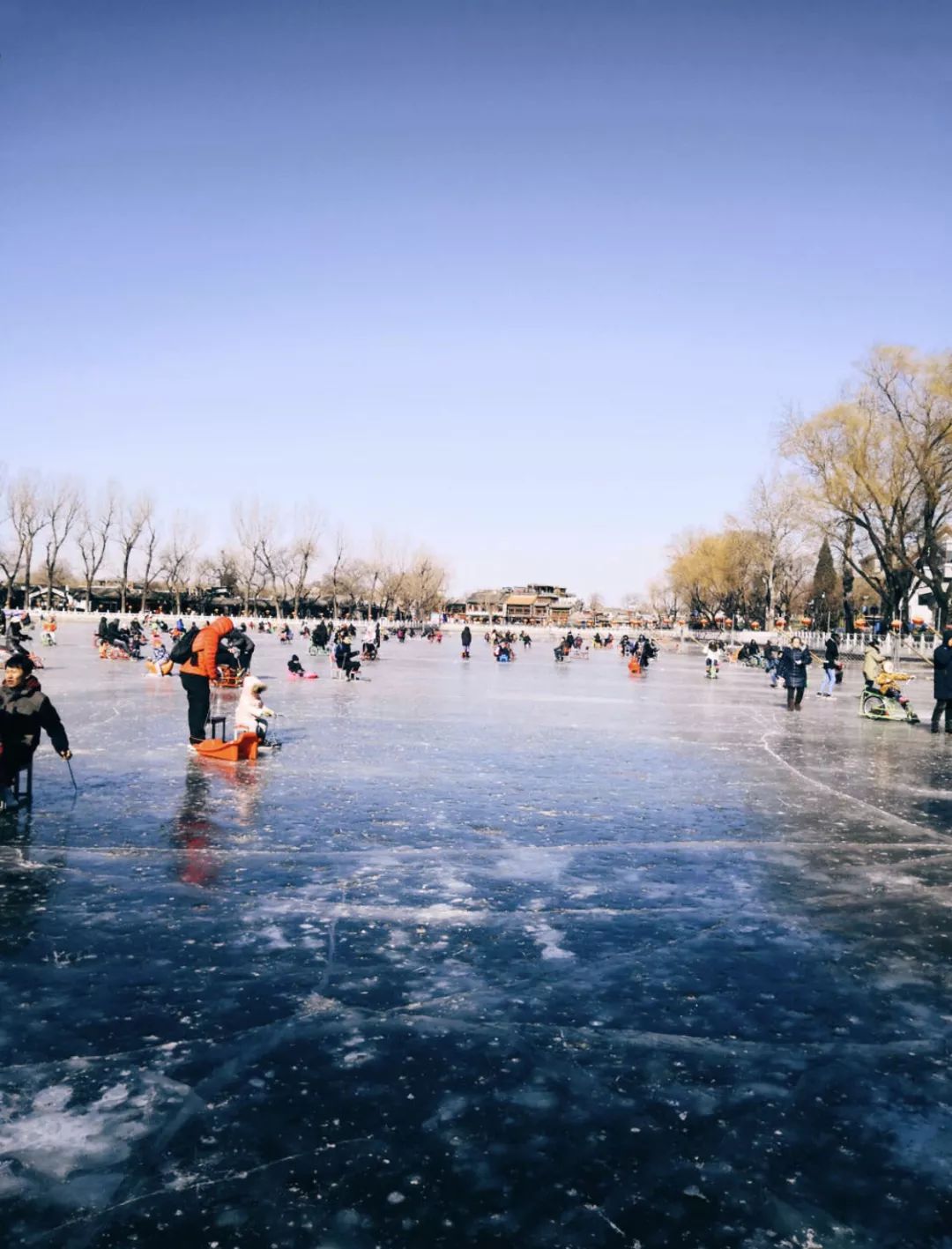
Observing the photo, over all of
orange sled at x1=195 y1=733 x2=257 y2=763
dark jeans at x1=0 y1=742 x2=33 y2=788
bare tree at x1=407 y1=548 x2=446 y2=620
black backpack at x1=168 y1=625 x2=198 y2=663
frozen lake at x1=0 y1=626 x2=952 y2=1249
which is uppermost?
bare tree at x1=407 y1=548 x2=446 y2=620

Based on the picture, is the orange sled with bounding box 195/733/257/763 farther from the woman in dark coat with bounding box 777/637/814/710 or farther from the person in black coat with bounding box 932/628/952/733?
the woman in dark coat with bounding box 777/637/814/710

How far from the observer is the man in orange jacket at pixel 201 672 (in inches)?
396

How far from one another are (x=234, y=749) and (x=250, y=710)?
489mm

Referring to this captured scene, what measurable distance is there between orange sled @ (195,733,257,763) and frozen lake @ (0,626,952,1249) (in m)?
1.55

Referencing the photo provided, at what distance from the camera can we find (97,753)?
1021cm

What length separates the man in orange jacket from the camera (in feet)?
33.0

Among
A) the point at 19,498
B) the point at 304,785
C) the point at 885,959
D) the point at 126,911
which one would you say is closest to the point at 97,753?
the point at 304,785

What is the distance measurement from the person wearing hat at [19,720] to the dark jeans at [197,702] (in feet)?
10.4

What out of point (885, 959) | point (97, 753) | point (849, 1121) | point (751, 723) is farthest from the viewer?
point (751, 723)

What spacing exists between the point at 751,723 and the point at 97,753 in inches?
407

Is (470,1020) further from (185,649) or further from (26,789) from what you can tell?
(185,649)

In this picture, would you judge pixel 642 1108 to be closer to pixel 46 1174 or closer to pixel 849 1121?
pixel 849 1121

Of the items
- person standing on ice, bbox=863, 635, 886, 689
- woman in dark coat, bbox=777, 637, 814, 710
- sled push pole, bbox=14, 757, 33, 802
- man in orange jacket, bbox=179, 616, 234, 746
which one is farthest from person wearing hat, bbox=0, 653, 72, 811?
woman in dark coat, bbox=777, 637, 814, 710

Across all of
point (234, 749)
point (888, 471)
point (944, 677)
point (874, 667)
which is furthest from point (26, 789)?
point (888, 471)
